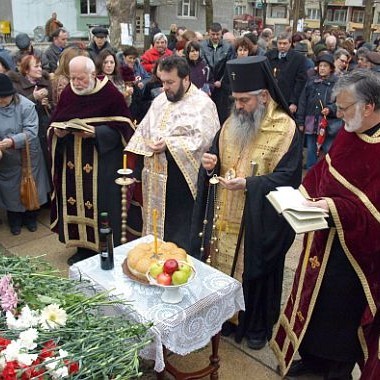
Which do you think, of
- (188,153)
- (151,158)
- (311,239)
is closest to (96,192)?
(151,158)

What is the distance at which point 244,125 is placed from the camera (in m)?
3.49

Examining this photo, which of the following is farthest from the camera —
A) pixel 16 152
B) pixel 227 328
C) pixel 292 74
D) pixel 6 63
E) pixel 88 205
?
pixel 292 74

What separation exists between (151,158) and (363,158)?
2.09 meters

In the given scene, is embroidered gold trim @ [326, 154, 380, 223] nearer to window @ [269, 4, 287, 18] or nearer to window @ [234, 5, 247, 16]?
window @ [269, 4, 287, 18]

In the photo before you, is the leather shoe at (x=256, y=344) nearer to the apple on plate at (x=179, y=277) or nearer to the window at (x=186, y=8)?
the apple on plate at (x=179, y=277)

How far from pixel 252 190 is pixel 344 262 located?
0.76 meters

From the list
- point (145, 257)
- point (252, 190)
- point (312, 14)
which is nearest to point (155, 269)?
point (145, 257)

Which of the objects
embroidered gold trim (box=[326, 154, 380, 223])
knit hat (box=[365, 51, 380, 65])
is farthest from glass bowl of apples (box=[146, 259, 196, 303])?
knit hat (box=[365, 51, 380, 65])

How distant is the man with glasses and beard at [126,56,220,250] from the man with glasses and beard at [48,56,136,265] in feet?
1.02

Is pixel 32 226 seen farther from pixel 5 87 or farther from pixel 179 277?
pixel 179 277

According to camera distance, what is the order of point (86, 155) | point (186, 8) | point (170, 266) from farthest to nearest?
point (186, 8) → point (86, 155) → point (170, 266)

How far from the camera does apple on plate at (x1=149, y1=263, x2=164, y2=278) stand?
277cm

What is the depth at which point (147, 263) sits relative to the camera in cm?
292

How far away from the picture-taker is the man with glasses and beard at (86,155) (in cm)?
450
